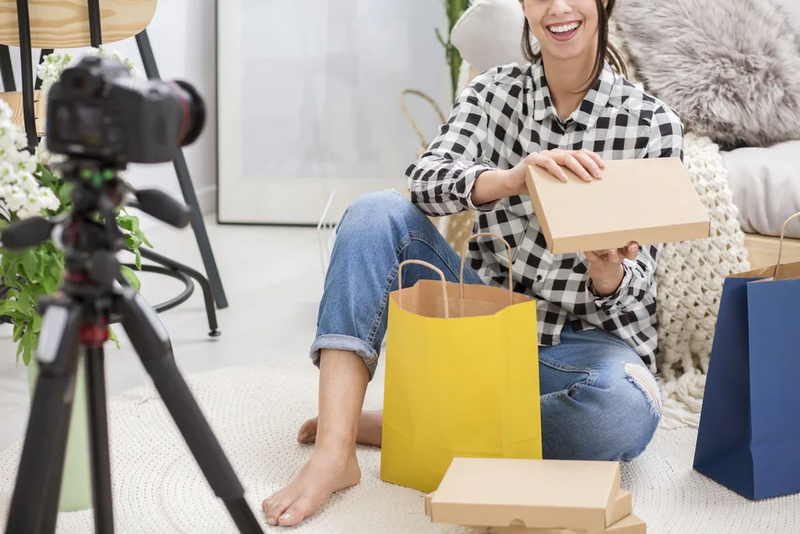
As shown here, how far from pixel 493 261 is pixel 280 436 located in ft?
1.46

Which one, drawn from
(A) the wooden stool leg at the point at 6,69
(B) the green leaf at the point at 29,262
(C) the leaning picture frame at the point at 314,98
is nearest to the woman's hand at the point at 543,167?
(B) the green leaf at the point at 29,262

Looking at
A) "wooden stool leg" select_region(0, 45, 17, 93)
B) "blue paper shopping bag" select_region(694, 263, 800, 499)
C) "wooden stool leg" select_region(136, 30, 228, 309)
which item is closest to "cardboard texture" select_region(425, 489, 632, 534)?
"blue paper shopping bag" select_region(694, 263, 800, 499)

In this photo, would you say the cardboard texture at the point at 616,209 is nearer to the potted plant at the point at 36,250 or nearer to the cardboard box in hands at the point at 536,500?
the cardboard box in hands at the point at 536,500

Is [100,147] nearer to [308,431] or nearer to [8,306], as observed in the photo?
[8,306]

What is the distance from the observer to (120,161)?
0.59 meters

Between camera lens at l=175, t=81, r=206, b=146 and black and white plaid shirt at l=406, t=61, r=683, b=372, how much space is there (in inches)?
22.1

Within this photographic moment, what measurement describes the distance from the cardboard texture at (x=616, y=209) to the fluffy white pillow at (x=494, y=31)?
0.59 m

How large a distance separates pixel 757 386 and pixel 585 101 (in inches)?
18.5

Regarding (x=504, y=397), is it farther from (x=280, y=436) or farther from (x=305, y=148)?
(x=305, y=148)

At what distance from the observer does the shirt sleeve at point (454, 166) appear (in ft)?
3.73

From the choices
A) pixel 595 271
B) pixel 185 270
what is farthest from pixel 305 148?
pixel 595 271

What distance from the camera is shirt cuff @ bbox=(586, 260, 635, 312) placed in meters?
1.13

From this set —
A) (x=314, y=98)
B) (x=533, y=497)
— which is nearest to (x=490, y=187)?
(x=533, y=497)

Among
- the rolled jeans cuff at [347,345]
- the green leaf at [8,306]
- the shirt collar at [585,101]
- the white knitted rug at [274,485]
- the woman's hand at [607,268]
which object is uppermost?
the shirt collar at [585,101]
